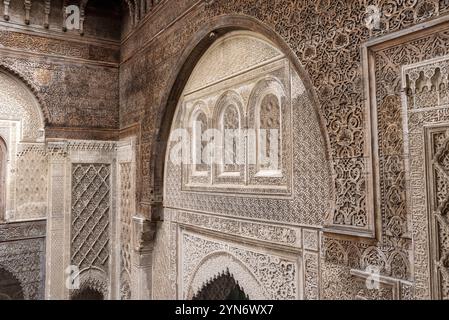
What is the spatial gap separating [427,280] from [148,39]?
3.68 metres

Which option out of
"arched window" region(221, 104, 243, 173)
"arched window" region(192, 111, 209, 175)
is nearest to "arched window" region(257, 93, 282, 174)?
"arched window" region(221, 104, 243, 173)

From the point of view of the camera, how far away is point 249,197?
8.62 feet

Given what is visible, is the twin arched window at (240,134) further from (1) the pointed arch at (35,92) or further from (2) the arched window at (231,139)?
(1) the pointed arch at (35,92)

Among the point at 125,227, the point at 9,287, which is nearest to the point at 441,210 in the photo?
the point at 125,227

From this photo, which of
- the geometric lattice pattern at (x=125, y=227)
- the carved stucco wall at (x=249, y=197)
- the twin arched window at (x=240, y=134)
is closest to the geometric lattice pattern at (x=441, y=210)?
the carved stucco wall at (x=249, y=197)

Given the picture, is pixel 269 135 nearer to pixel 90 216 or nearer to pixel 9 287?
pixel 90 216

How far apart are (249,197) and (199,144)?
972mm

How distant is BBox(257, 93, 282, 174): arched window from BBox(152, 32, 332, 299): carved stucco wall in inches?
2.0

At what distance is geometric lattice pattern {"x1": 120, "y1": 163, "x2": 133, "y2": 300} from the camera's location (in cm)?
445

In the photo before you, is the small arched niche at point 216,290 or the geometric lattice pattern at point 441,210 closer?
the geometric lattice pattern at point 441,210

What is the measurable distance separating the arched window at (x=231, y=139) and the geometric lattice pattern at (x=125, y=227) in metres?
1.85

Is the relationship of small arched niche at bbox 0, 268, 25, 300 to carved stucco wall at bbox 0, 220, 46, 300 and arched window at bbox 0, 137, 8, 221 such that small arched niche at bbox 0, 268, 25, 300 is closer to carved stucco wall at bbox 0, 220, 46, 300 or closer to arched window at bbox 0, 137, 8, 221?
carved stucco wall at bbox 0, 220, 46, 300

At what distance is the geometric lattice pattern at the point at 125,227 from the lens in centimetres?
445
